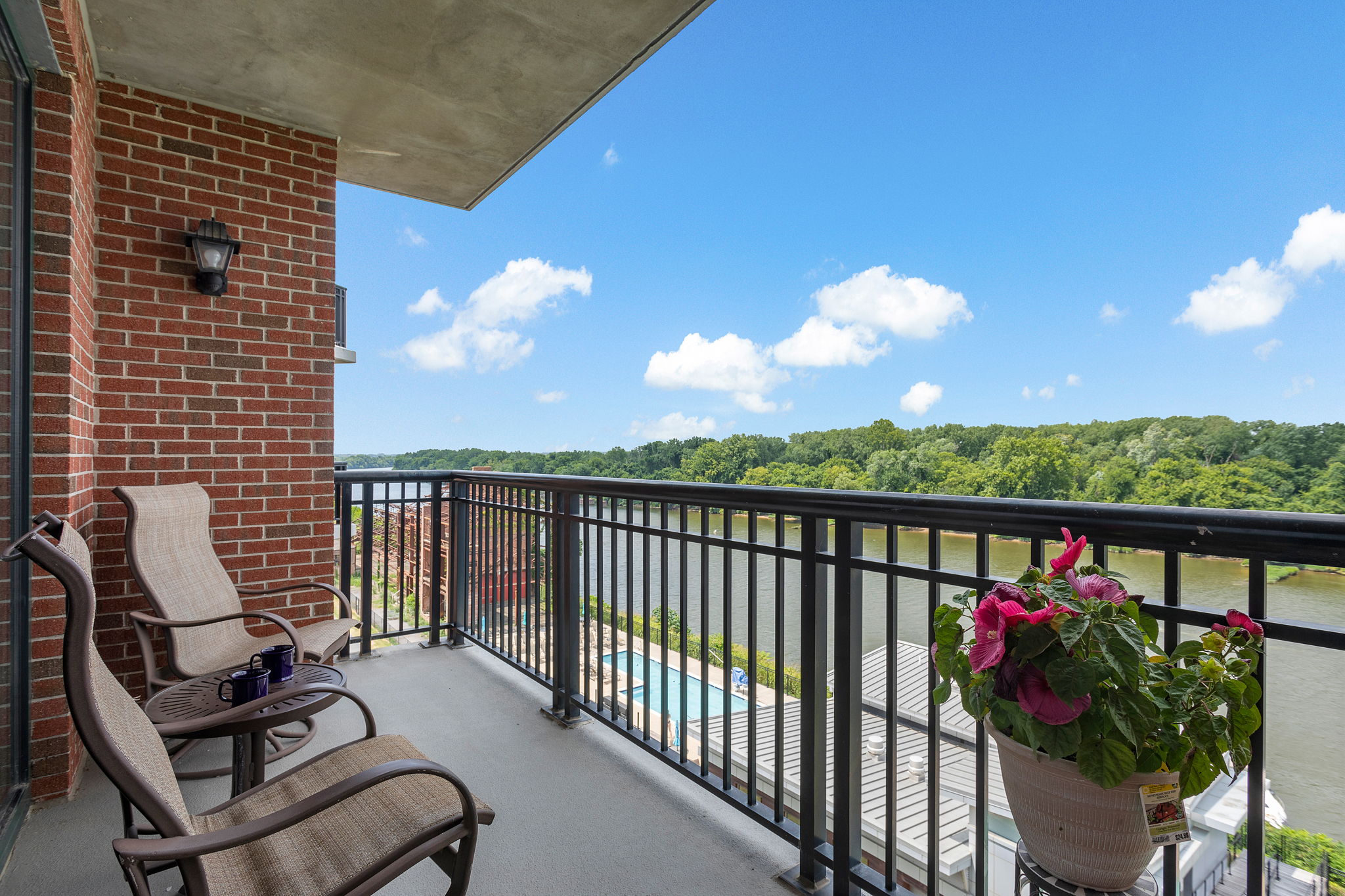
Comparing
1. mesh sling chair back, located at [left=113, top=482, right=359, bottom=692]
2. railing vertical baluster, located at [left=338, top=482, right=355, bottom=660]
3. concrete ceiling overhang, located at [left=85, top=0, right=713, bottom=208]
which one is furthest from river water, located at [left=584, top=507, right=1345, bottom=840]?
concrete ceiling overhang, located at [left=85, top=0, right=713, bottom=208]

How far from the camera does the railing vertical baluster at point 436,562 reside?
395cm

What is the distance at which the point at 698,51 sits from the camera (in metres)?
47.8

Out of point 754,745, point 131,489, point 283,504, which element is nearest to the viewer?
point 754,745

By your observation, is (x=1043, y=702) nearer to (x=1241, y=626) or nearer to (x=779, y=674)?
(x=1241, y=626)

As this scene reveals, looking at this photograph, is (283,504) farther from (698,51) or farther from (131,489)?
(698,51)

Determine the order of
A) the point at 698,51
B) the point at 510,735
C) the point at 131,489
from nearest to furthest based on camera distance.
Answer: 1. the point at 131,489
2. the point at 510,735
3. the point at 698,51

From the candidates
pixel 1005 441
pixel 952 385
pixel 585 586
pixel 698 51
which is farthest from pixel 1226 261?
pixel 585 586

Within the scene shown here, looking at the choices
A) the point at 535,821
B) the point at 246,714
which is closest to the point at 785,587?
the point at 535,821

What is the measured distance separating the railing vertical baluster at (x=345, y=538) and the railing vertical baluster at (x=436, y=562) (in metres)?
0.38

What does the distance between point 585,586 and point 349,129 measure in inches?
98.2

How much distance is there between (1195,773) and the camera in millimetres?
958

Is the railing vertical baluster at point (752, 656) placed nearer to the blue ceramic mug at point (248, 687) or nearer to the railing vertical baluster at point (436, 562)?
the blue ceramic mug at point (248, 687)

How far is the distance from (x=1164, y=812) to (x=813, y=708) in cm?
91

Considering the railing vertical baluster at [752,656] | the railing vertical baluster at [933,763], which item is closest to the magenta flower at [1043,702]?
the railing vertical baluster at [933,763]
